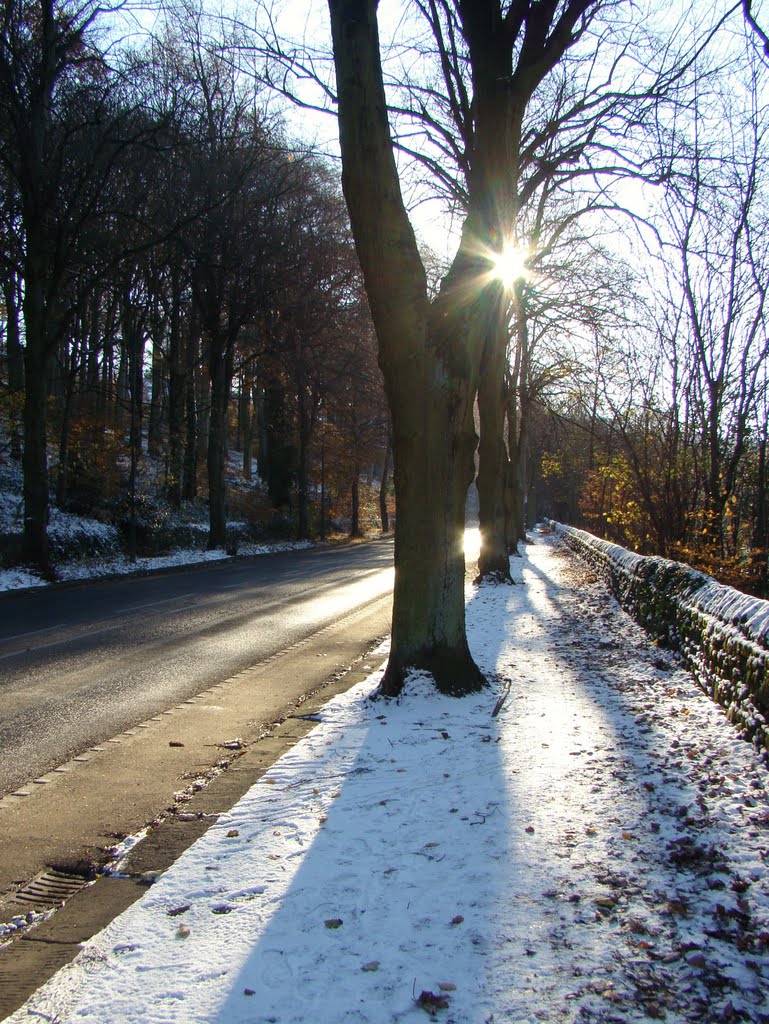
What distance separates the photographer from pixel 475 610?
12.4 metres

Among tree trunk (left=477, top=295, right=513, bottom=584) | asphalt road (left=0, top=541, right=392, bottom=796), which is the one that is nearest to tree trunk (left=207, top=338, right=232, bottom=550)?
asphalt road (left=0, top=541, right=392, bottom=796)

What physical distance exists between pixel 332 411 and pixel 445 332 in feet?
102

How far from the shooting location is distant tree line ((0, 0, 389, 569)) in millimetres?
15695

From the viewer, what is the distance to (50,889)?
3477mm

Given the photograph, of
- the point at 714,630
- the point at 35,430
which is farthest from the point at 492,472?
the point at 714,630

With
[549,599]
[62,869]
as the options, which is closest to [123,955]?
[62,869]

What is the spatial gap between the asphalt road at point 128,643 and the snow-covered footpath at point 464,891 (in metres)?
2.03

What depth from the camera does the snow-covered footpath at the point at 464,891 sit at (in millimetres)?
2561

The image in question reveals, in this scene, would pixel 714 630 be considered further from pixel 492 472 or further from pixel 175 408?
pixel 175 408

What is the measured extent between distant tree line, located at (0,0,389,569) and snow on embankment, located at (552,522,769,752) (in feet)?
26.3

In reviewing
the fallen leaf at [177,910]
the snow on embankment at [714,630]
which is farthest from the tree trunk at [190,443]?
the fallen leaf at [177,910]

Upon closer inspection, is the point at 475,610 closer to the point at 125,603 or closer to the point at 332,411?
the point at 125,603

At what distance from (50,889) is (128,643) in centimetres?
619

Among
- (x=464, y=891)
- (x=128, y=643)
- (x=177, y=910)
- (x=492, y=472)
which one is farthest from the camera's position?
(x=492, y=472)
